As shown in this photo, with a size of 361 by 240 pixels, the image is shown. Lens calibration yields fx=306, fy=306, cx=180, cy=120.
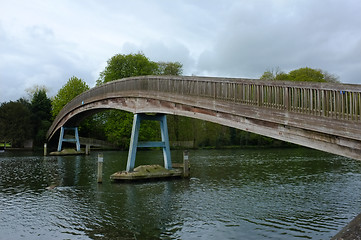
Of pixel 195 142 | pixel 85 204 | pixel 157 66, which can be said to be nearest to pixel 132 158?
pixel 85 204

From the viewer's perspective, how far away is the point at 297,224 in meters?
9.60

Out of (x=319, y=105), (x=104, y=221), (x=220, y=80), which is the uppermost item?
(x=220, y=80)

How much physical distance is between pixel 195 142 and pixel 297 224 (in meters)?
47.4

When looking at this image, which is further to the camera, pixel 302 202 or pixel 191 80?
pixel 191 80

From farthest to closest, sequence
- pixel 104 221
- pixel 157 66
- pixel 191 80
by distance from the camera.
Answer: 1. pixel 157 66
2. pixel 191 80
3. pixel 104 221

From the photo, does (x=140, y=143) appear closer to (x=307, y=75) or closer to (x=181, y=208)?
(x=181, y=208)

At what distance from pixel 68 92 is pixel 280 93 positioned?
48747 millimetres

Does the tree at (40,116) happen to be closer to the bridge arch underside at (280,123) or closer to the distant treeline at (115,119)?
the distant treeline at (115,119)

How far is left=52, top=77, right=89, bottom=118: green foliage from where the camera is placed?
52469 mm

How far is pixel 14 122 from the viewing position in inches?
2008

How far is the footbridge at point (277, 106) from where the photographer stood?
8016 mm

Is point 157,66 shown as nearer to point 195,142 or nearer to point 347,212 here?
point 195,142

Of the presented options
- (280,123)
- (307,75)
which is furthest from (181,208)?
(307,75)

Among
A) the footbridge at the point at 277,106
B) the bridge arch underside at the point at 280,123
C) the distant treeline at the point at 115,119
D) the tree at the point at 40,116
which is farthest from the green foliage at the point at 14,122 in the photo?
the bridge arch underside at the point at 280,123
